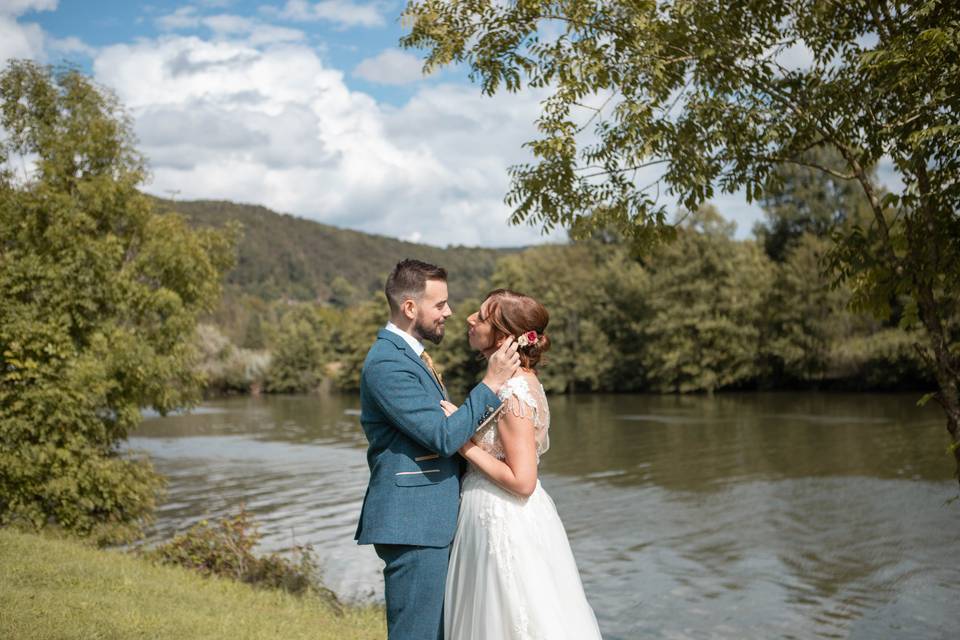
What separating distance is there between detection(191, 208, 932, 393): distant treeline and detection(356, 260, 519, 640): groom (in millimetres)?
28782

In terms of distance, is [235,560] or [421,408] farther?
[235,560]

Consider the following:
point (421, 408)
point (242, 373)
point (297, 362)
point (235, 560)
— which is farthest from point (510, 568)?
point (297, 362)

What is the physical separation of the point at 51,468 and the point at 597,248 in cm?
6492

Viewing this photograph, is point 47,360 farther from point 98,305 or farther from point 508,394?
point 508,394

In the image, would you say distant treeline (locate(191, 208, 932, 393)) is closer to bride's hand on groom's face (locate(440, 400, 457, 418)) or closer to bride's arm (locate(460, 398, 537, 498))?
bride's hand on groom's face (locate(440, 400, 457, 418))

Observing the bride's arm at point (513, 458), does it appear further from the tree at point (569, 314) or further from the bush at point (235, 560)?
the tree at point (569, 314)

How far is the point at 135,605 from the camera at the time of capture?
7145mm

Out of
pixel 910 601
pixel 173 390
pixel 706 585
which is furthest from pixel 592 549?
pixel 173 390

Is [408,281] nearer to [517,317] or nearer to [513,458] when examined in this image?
[517,317]

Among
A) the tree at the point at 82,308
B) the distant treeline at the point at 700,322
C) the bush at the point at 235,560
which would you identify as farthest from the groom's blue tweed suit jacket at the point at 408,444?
the distant treeline at the point at 700,322

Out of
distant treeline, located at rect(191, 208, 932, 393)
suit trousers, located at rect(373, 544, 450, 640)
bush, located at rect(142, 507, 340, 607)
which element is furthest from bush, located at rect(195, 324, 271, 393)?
suit trousers, located at rect(373, 544, 450, 640)

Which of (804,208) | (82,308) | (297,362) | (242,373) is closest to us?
(82,308)

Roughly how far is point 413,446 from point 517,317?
745 mm

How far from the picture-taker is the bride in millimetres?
3746
